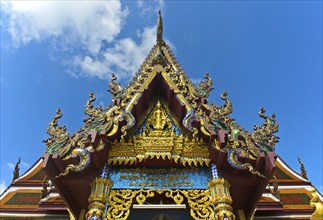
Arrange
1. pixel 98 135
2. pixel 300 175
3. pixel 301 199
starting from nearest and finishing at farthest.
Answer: pixel 98 135
pixel 301 199
pixel 300 175

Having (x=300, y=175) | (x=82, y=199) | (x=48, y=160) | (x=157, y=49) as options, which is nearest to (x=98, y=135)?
(x=48, y=160)

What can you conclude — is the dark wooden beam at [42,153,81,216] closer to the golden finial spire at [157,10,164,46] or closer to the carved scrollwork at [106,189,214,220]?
the carved scrollwork at [106,189,214,220]

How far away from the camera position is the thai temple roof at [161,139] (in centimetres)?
702

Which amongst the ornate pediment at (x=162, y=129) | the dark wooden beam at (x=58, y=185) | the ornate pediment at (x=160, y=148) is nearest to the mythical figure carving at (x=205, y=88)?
the ornate pediment at (x=162, y=129)

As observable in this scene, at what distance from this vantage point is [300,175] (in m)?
12.6

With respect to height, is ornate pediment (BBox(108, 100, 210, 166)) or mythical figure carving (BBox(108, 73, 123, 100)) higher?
mythical figure carving (BBox(108, 73, 123, 100))

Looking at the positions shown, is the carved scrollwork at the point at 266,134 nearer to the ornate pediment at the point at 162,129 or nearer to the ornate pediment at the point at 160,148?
the ornate pediment at the point at 162,129

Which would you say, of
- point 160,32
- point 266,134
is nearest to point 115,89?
point 160,32

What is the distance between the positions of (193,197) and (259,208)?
4247 millimetres

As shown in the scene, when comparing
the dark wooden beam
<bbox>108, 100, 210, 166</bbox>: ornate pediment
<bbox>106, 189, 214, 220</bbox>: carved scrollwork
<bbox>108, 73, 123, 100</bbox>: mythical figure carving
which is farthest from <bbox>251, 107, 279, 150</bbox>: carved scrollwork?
the dark wooden beam

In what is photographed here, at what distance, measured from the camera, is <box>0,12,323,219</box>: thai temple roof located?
23.0 ft

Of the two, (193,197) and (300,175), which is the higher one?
(300,175)

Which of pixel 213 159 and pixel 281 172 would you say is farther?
pixel 281 172

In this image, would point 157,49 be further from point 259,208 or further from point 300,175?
point 300,175
